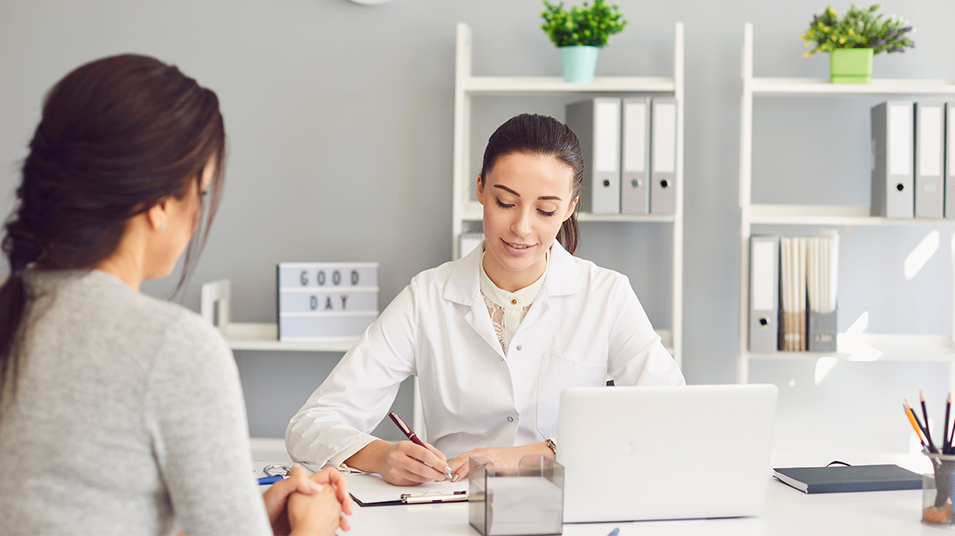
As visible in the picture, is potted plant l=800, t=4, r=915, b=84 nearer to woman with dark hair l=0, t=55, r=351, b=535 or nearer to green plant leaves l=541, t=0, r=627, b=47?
green plant leaves l=541, t=0, r=627, b=47

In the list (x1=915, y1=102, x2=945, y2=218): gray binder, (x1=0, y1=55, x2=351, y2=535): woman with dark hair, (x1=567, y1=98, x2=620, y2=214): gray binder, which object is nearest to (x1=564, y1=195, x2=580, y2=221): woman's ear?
(x1=567, y1=98, x2=620, y2=214): gray binder

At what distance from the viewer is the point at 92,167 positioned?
0.68 meters

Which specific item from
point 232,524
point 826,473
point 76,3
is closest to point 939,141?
point 826,473

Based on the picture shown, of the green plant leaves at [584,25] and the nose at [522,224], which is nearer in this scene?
Answer: the nose at [522,224]

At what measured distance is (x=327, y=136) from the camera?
104 inches

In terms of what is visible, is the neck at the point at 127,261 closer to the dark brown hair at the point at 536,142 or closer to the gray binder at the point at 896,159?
the dark brown hair at the point at 536,142

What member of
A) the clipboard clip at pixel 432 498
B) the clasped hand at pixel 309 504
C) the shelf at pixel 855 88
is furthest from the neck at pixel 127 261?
the shelf at pixel 855 88

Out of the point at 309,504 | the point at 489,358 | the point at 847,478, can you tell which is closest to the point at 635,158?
the point at 489,358

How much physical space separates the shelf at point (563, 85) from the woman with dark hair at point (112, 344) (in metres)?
1.70

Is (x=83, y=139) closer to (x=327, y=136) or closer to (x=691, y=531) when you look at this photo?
(x=691, y=531)

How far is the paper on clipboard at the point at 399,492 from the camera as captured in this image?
1.20 m

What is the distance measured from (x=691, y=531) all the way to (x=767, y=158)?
5.95 ft

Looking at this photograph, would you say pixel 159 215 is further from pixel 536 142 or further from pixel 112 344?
pixel 536 142

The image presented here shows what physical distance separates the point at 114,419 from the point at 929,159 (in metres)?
2.32
